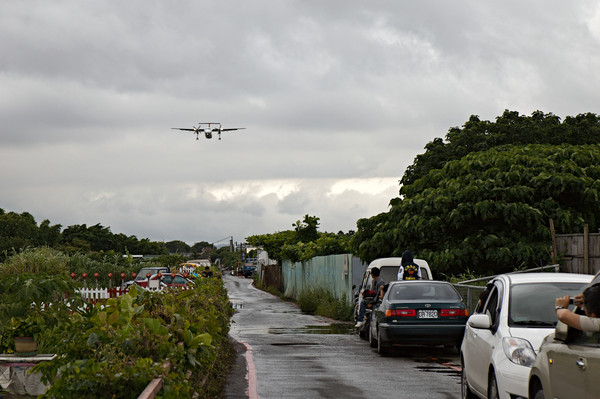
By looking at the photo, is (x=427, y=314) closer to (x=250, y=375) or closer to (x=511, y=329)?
(x=250, y=375)

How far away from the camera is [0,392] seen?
927 cm

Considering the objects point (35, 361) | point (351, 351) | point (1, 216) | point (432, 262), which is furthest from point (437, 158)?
point (1, 216)

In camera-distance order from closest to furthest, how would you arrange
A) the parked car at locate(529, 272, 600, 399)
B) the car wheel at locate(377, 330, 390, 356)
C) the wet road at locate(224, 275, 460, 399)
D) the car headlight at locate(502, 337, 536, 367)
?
the parked car at locate(529, 272, 600, 399)
the car headlight at locate(502, 337, 536, 367)
the wet road at locate(224, 275, 460, 399)
the car wheel at locate(377, 330, 390, 356)

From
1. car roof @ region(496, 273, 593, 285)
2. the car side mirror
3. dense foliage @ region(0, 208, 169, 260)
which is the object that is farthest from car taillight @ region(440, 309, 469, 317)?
dense foliage @ region(0, 208, 169, 260)

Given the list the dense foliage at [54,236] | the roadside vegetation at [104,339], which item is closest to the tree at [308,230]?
the dense foliage at [54,236]

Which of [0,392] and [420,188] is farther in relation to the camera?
[420,188]

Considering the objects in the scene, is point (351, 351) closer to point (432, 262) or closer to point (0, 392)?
point (432, 262)

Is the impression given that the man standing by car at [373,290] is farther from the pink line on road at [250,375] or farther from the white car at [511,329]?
the white car at [511,329]

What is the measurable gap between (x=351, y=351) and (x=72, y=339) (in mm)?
11145

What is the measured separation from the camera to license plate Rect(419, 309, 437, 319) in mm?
16656

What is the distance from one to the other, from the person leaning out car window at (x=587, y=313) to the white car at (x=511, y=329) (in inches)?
67.9

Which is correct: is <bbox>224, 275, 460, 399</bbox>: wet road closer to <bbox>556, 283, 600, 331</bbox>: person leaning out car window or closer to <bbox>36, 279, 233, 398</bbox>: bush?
<bbox>36, 279, 233, 398</bbox>: bush

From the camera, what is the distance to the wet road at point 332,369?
39.5ft

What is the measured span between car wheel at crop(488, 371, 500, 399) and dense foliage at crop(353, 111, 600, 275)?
51.8 ft
